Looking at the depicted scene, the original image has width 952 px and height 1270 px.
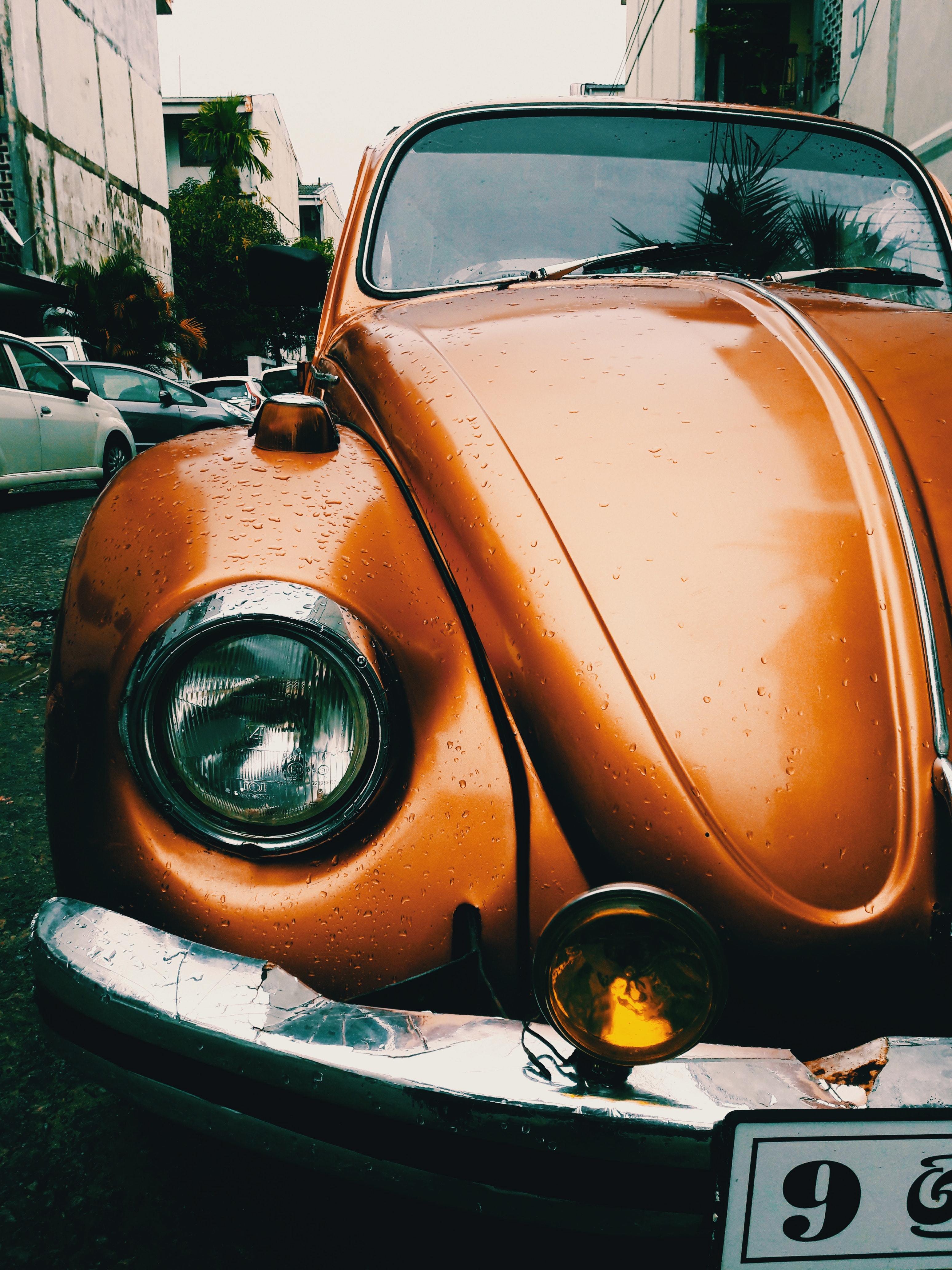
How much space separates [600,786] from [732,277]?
1.22 metres

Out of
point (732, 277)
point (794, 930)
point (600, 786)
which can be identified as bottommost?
point (794, 930)

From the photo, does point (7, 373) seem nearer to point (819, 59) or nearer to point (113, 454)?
point (113, 454)

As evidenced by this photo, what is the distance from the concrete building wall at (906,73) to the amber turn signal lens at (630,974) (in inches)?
419

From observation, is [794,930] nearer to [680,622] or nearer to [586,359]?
[680,622]

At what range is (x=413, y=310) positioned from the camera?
72.6 inches

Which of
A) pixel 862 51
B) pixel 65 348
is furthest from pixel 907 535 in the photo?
pixel 862 51

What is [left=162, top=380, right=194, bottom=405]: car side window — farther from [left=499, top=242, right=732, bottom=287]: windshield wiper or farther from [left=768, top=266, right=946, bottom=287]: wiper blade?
[left=768, top=266, right=946, bottom=287]: wiper blade

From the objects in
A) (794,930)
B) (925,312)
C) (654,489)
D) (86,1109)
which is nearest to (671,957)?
(794,930)

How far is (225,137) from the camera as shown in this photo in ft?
111

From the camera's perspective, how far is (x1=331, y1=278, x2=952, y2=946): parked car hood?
92 centimetres

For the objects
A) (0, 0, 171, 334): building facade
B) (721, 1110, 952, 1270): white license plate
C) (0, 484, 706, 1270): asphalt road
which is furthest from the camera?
(0, 0, 171, 334): building facade

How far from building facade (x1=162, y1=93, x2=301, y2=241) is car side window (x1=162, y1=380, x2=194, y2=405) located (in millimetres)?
29974

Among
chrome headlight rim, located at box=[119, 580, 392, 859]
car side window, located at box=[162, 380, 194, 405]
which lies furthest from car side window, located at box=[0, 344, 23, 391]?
chrome headlight rim, located at box=[119, 580, 392, 859]

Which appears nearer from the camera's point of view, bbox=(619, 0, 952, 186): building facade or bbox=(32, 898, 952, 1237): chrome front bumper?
bbox=(32, 898, 952, 1237): chrome front bumper
